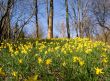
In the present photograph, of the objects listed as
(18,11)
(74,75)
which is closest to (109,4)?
(18,11)

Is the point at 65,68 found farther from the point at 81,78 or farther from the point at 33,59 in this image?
the point at 33,59

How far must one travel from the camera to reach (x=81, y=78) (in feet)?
15.1

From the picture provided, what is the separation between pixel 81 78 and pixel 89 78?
5.2 inches

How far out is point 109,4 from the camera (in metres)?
36.0

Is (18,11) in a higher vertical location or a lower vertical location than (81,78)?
higher

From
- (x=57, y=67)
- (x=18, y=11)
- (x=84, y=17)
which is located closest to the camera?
(x=57, y=67)

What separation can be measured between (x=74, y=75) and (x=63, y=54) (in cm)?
240

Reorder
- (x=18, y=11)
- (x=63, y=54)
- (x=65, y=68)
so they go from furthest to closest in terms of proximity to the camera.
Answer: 1. (x=18, y=11)
2. (x=63, y=54)
3. (x=65, y=68)

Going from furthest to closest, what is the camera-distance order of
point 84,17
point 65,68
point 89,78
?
point 84,17 → point 65,68 → point 89,78

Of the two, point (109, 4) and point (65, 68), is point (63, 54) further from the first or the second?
point (109, 4)

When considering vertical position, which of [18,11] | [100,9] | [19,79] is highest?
[100,9]

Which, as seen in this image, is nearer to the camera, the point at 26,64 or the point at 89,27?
the point at 26,64

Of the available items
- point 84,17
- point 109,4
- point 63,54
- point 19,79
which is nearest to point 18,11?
point 63,54

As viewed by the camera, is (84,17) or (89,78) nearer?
(89,78)
